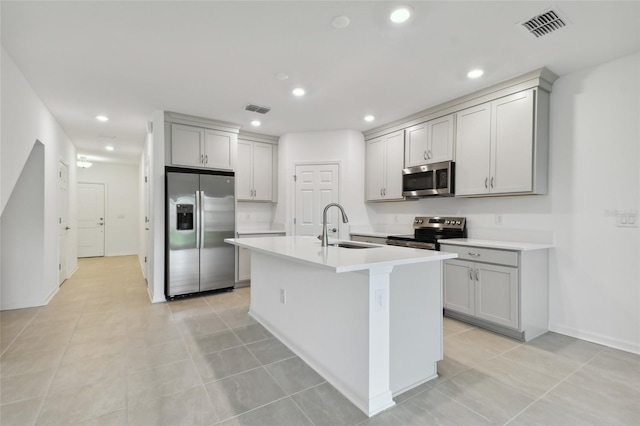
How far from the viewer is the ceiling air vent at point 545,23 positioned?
6.80ft

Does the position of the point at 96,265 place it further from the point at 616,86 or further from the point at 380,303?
the point at 616,86

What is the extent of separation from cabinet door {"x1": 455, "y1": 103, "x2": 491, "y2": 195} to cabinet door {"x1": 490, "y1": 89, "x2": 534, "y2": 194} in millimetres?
71

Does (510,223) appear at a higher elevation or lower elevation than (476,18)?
lower

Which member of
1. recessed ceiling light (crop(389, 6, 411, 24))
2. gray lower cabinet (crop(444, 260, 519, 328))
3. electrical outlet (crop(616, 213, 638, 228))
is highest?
recessed ceiling light (crop(389, 6, 411, 24))

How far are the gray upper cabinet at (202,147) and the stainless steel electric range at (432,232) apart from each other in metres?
2.69

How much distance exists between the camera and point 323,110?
3996mm

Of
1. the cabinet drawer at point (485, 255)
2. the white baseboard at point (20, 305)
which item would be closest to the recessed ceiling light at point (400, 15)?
the cabinet drawer at point (485, 255)

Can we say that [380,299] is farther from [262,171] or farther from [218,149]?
[262,171]

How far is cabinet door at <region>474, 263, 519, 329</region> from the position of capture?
274 centimetres

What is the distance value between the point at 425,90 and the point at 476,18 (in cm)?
122

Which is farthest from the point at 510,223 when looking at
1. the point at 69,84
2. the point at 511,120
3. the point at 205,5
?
the point at 69,84

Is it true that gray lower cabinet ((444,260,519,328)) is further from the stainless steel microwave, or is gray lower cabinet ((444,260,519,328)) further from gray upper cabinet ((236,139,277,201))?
gray upper cabinet ((236,139,277,201))

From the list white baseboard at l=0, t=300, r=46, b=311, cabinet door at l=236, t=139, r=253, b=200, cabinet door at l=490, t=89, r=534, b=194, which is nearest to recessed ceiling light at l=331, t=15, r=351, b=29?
cabinet door at l=490, t=89, r=534, b=194

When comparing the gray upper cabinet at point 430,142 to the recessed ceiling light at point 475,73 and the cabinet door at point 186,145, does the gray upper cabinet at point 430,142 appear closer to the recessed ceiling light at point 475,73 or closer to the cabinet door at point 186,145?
the recessed ceiling light at point 475,73
